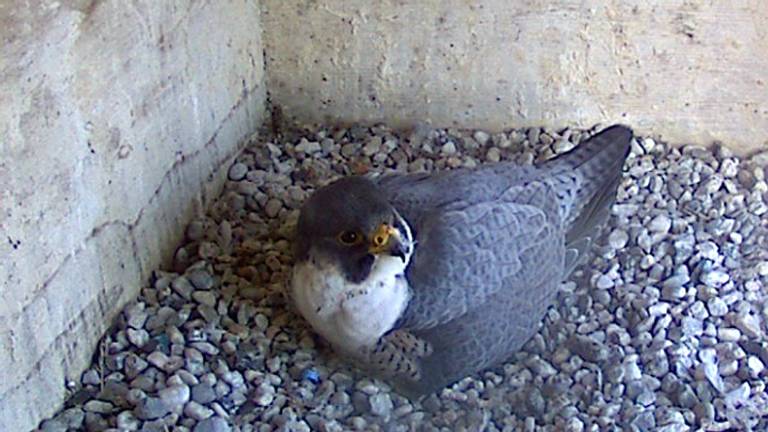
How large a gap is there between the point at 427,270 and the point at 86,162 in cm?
84

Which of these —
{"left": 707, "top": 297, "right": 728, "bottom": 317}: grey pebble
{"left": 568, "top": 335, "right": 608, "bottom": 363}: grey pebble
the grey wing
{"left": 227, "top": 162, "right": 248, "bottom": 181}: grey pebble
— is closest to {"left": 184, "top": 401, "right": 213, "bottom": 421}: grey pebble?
the grey wing

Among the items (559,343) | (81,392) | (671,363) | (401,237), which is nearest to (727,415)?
(671,363)

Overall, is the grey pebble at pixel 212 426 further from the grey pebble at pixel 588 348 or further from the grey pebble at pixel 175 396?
the grey pebble at pixel 588 348

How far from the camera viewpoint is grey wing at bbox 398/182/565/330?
280cm

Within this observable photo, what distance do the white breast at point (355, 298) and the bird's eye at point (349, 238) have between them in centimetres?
7

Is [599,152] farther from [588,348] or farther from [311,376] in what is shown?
[311,376]

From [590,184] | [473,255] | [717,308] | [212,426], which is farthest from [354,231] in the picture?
[717,308]

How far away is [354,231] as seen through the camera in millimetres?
2688

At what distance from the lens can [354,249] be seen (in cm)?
271

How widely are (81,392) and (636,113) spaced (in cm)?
199

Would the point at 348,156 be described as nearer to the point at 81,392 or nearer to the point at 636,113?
the point at 636,113

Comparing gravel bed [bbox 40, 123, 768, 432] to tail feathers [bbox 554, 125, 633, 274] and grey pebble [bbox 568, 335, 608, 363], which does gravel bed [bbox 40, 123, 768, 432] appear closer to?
grey pebble [bbox 568, 335, 608, 363]

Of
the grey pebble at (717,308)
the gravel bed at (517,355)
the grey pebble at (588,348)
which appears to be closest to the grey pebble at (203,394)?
the gravel bed at (517,355)

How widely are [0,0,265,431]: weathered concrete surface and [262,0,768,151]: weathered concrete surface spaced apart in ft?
1.38
